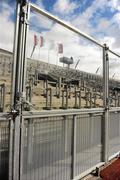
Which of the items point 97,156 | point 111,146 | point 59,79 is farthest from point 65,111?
point 111,146

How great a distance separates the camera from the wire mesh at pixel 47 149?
12.2 ft

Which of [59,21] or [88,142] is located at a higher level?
[59,21]

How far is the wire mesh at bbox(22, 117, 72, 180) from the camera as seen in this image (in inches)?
147

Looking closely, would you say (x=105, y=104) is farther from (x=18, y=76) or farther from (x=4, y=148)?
(x=4, y=148)

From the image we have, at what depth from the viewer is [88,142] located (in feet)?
17.2

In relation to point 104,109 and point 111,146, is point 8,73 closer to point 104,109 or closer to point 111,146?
point 104,109

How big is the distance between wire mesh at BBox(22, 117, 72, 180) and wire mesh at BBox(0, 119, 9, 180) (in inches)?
9.7

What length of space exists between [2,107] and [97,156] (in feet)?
8.91

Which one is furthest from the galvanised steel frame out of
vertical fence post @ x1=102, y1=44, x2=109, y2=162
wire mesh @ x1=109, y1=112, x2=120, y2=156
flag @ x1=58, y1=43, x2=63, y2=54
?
wire mesh @ x1=109, y1=112, x2=120, y2=156

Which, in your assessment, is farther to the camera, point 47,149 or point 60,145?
point 60,145

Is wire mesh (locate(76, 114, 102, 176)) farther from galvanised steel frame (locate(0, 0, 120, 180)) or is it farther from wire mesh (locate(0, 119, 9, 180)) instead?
wire mesh (locate(0, 119, 9, 180))

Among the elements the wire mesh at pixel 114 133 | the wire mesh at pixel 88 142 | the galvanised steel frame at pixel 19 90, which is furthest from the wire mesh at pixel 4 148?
the wire mesh at pixel 114 133

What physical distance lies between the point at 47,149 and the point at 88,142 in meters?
1.30

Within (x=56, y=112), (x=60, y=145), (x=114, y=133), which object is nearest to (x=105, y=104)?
(x=114, y=133)
